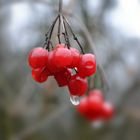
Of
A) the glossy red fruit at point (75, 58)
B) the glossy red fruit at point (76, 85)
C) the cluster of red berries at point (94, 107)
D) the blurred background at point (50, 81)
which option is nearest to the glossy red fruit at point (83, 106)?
the cluster of red berries at point (94, 107)

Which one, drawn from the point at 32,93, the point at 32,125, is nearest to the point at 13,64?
the point at 32,93

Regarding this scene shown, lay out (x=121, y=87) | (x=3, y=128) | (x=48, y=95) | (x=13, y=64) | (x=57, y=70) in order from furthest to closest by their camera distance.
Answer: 1. (x=121, y=87)
2. (x=13, y=64)
3. (x=3, y=128)
4. (x=48, y=95)
5. (x=57, y=70)

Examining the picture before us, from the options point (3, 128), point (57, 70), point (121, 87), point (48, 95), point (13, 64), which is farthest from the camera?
point (121, 87)

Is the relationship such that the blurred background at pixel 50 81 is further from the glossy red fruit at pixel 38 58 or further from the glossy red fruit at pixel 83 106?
the glossy red fruit at pixel 38 58

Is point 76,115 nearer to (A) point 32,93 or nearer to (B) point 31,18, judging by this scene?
(A) point 32,93

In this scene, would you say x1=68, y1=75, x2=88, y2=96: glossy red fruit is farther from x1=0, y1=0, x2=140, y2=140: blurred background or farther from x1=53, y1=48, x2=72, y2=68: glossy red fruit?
x1=0, y1=0, x2=140, y2=140: blurred background

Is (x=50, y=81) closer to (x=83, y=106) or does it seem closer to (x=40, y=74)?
(x=83, y=106)
